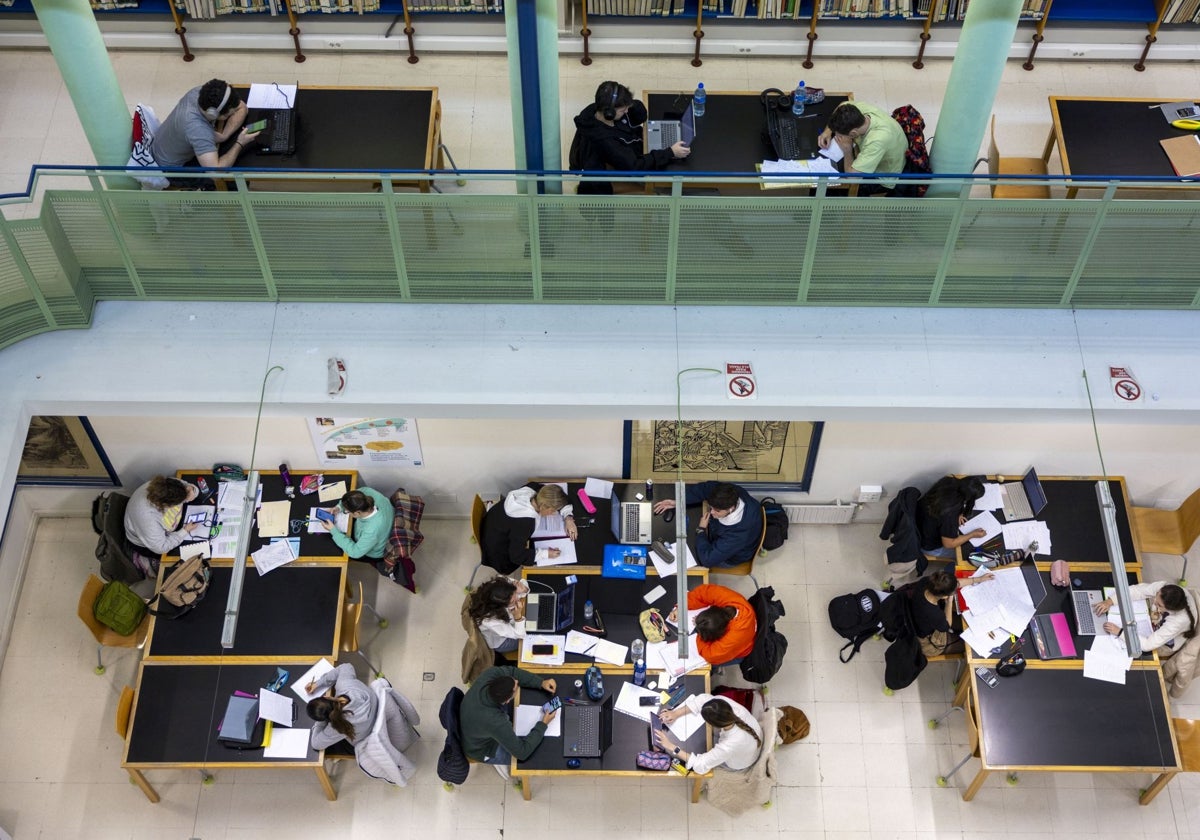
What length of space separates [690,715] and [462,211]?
11.5 ft

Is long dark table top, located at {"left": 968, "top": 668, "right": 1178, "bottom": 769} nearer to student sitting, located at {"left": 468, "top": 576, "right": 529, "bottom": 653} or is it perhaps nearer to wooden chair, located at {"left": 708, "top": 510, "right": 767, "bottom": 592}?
wooden chair, located at {"left": 708, "top": 510, "right": 767, "bottom": 592}

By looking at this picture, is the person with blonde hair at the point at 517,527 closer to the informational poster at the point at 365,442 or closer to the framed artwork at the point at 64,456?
the informational poster at the point at 365,442

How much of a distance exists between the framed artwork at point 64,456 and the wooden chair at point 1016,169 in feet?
22.8

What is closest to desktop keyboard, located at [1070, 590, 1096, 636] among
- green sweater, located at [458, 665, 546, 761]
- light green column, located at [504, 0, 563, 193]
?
green sweater, located at [458, 665, 546, 761]

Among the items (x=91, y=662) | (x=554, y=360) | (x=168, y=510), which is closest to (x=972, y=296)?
(x=554, y=360)

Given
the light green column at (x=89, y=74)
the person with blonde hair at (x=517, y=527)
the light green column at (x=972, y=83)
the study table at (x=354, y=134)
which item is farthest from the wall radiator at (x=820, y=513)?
the light green column at (x=89, y=74)

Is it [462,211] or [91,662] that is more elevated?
[462,211]

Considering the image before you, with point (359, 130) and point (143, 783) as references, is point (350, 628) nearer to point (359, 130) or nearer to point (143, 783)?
point (143, 783)

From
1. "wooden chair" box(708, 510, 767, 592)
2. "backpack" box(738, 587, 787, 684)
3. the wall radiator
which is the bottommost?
"backpack" box(738, 587, 787, 684)

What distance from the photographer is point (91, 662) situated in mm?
8633

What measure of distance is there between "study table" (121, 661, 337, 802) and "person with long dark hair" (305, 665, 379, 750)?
0.19m

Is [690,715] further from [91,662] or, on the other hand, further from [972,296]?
[91,662]

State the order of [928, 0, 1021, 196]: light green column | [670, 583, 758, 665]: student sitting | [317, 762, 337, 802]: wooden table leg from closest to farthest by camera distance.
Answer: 1. [928, 0, 1021, 196]: light green column
2. [670, 583, 758, 665]: student sitting
3. [317, 762, 337, 802]: wooden table leg

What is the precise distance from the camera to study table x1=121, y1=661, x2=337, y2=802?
7621 millimetres
